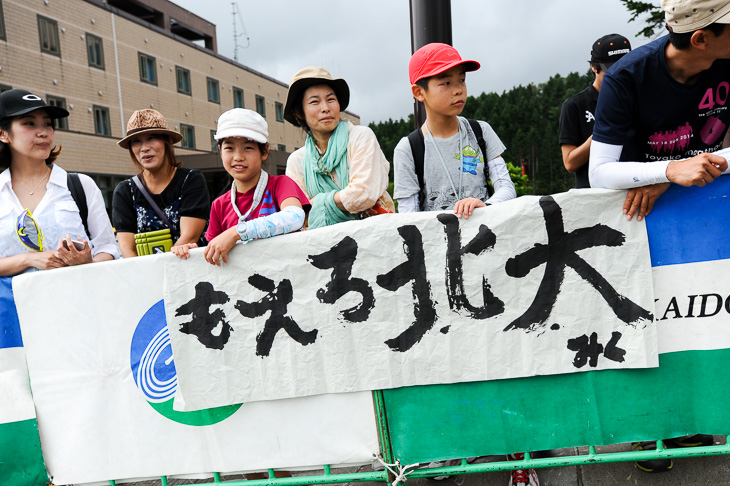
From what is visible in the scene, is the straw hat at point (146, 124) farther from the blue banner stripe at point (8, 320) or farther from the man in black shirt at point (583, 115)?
the man in black shirt at point (583, 115)

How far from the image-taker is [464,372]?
2.49 metres

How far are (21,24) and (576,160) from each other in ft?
84.8


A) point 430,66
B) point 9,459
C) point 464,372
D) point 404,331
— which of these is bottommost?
point 9,459

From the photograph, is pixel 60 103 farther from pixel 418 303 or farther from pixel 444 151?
pixel 418 303

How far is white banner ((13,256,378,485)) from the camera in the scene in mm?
2664

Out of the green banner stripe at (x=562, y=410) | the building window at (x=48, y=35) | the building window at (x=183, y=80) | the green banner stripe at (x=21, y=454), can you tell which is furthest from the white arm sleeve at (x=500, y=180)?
the building window at (x=183, y=80)

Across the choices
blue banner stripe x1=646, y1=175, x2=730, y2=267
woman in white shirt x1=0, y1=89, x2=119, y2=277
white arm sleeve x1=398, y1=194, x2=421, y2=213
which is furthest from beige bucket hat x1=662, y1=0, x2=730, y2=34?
woman in white shirt x1=0, y1=89, x2=119, y2=277

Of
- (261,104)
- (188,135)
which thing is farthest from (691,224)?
(261,104)

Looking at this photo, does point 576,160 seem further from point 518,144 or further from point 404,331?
point 518,144

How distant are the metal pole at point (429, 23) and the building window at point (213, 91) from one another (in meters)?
33.6

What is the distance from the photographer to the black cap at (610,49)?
358cm

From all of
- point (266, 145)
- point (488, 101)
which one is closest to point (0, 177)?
point (266, 145)

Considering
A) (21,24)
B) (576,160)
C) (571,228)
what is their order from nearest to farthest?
(571,228), (576,160), (21,24)

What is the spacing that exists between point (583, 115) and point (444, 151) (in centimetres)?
126
